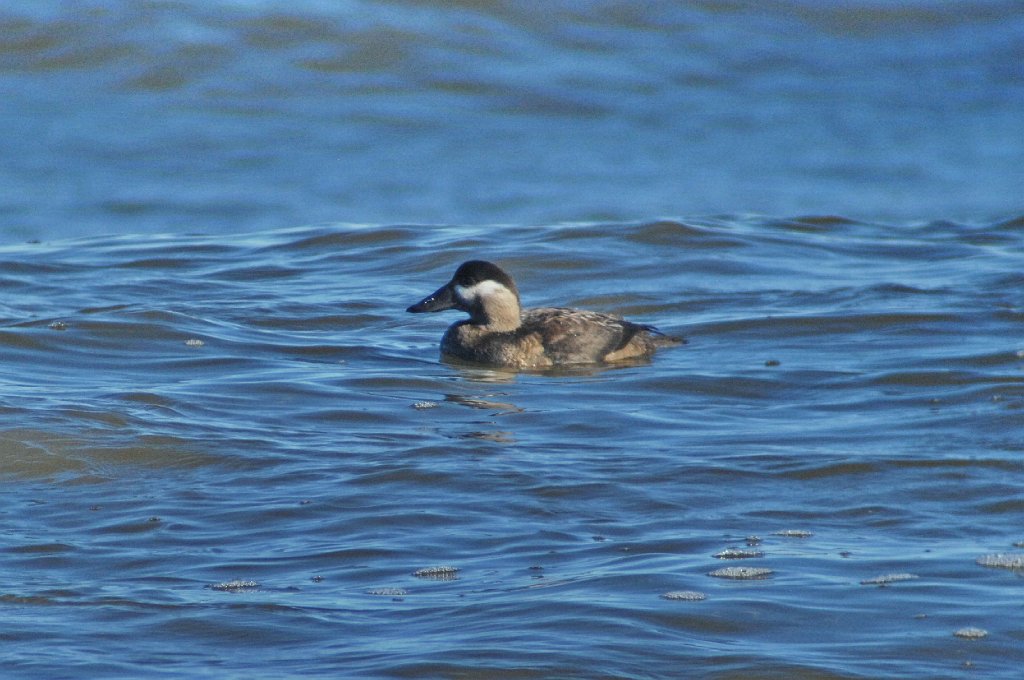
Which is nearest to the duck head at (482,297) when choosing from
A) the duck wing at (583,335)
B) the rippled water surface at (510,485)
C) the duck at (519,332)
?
the duck at (519,332)

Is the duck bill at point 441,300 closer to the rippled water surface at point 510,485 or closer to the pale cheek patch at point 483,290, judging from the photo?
the pale cheek patch at point 483,290

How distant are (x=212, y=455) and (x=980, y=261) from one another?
30.7 ft

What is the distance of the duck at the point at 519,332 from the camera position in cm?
1188

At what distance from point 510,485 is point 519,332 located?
4000 mm

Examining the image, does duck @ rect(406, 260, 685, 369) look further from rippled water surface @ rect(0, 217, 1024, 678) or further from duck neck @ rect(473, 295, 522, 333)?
rippled water surface @ rect(0, 217, 1024, 678)

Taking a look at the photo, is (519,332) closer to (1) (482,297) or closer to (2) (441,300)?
(1) (482,297)

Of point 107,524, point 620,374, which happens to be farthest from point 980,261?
point 107,524

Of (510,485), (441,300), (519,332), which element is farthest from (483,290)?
(510,485)

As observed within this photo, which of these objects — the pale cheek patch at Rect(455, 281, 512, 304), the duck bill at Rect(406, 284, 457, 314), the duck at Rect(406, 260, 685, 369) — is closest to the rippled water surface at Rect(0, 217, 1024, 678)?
the duck at Rect(406, 260, 685, 369)

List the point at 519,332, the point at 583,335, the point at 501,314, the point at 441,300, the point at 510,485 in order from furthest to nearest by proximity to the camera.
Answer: the point at 441,300 → the point at 501,314 → the point at 519,332 → the point at 583,335 → the point at 510,485

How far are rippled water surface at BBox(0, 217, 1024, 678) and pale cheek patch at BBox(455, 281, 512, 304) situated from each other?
1.99ft

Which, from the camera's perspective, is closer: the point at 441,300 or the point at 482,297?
the point at 482,297

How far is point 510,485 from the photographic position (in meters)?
8.26

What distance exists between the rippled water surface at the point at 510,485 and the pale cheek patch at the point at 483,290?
0.61 m
